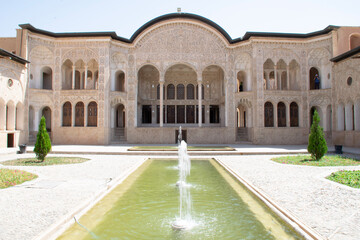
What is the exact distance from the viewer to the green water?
369cm

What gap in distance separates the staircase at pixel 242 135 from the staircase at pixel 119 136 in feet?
34.3

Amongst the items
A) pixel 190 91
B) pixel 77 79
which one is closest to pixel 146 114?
pixel 190 91

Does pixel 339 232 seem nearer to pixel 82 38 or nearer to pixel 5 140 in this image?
pixel 5 140

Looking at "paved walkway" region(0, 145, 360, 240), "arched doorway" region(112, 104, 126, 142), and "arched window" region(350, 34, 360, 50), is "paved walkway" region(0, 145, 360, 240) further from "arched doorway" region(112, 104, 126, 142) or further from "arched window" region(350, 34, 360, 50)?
"arched window" region(350, 34, 360, 50)

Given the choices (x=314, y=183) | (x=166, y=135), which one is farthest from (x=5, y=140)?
(x=314, y=183)

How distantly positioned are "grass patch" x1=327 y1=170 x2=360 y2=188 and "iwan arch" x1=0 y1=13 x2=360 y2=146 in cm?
1241

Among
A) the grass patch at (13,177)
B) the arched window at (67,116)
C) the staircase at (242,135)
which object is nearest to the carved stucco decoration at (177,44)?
the staircase at (242,135)

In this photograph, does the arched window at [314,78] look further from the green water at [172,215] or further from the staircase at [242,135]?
the green water at [172,215]

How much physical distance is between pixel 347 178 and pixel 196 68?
1574cm

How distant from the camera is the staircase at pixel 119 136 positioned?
21511mm

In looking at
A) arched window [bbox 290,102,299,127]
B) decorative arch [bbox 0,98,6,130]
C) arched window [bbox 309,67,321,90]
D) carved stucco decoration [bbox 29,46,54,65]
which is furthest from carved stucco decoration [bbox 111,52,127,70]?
arched window [bbox 309,67,321,90]

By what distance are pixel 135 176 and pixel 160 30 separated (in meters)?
16.4

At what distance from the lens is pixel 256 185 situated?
640 centimetres

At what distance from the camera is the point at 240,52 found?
2089 centimetres
